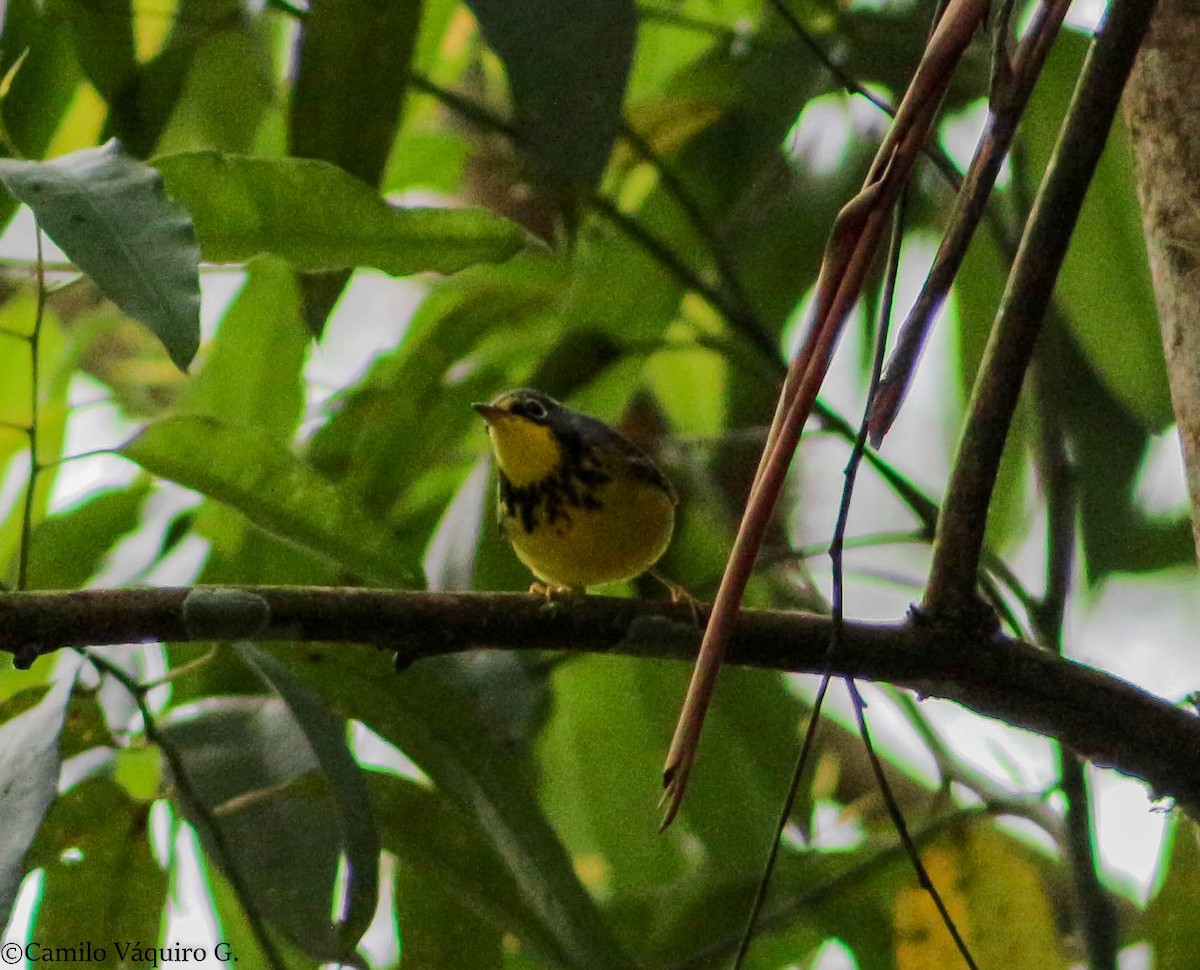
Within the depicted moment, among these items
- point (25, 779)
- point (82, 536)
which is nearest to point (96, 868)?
point (25, 779)

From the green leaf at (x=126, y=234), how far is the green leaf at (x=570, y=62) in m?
0.44

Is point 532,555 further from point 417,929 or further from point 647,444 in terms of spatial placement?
point 417,929

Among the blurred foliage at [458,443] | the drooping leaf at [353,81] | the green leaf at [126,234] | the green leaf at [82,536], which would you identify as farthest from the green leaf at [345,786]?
the green leaf at [82,536]

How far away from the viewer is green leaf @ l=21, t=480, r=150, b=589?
207cm

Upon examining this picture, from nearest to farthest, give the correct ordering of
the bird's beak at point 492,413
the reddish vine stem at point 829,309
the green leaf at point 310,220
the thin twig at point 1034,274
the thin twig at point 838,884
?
the reddish vine stem at point 829,309
the thin twig at point 1034,274
the green leaf at point 310,220
the thin twig at point 838,884
the bird's beak at point 492,413

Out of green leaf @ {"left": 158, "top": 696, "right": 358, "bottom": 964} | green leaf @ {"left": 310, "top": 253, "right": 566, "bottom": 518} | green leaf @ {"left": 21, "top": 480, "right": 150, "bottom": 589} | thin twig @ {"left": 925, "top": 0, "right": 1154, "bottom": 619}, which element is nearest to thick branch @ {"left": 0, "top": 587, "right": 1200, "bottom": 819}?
thin twig @ {"left": 925, "top": 0, "right": 1154, "bottom": 619}

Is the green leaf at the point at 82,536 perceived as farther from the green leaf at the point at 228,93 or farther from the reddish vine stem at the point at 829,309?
the reddish vine stem at the point at 829,309

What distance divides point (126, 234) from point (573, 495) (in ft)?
4.36

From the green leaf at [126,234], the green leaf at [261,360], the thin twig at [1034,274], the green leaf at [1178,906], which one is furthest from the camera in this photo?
the green leaf at [261,360]

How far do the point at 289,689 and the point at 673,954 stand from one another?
92 cm

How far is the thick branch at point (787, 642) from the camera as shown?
1.17 meters

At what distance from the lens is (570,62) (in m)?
1.52

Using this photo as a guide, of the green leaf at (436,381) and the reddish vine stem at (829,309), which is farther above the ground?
the green leaf at (436,381)

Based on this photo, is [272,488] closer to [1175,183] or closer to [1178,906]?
[1175,183]
